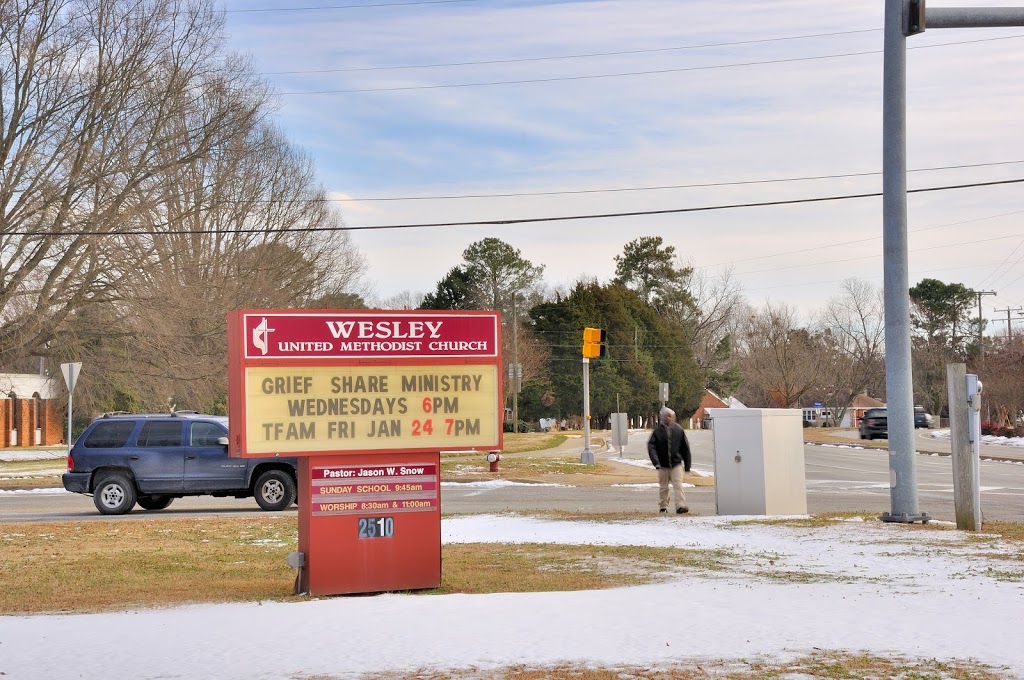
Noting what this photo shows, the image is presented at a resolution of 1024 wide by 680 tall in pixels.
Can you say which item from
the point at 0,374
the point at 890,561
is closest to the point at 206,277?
the point at 0,374

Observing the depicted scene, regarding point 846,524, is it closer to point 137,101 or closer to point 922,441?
point 137,101

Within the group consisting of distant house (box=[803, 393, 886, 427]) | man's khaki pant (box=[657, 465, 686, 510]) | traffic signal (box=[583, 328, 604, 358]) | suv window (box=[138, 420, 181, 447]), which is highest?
traffic signal (box=[583, 328, 604, 358])

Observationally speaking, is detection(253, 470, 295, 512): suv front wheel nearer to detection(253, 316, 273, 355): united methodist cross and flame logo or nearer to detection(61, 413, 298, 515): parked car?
detection(61, 413, 298, 515): parked car

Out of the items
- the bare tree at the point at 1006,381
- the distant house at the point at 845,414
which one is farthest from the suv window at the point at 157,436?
the distant house at the point at 845,414

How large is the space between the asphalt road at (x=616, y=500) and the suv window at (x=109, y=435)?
4.35 ft

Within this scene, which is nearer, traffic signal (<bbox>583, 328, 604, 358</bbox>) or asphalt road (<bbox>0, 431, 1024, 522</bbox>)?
asphalt road (<bbox>0, 431, 1024, 522</bbox>)

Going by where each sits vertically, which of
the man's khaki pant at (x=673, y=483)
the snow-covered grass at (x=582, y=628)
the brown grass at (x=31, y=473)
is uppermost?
the man's khaki pant at (x=673, y=483)

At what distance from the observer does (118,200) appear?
3562 centimetres

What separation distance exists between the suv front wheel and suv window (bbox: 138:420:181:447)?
170 centimetres

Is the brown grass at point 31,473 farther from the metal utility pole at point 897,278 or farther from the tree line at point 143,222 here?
the metal utility pole at point 897,278

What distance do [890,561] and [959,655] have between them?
5.43m

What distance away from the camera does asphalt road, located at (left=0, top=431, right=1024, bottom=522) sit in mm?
22219

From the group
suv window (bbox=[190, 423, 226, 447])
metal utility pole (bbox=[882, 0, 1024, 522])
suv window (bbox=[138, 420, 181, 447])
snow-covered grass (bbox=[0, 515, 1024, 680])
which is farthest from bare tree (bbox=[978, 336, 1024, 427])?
snow-covered grass (bbox=[0, 515, 1024, 680])

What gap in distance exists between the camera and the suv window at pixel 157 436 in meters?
22.0
